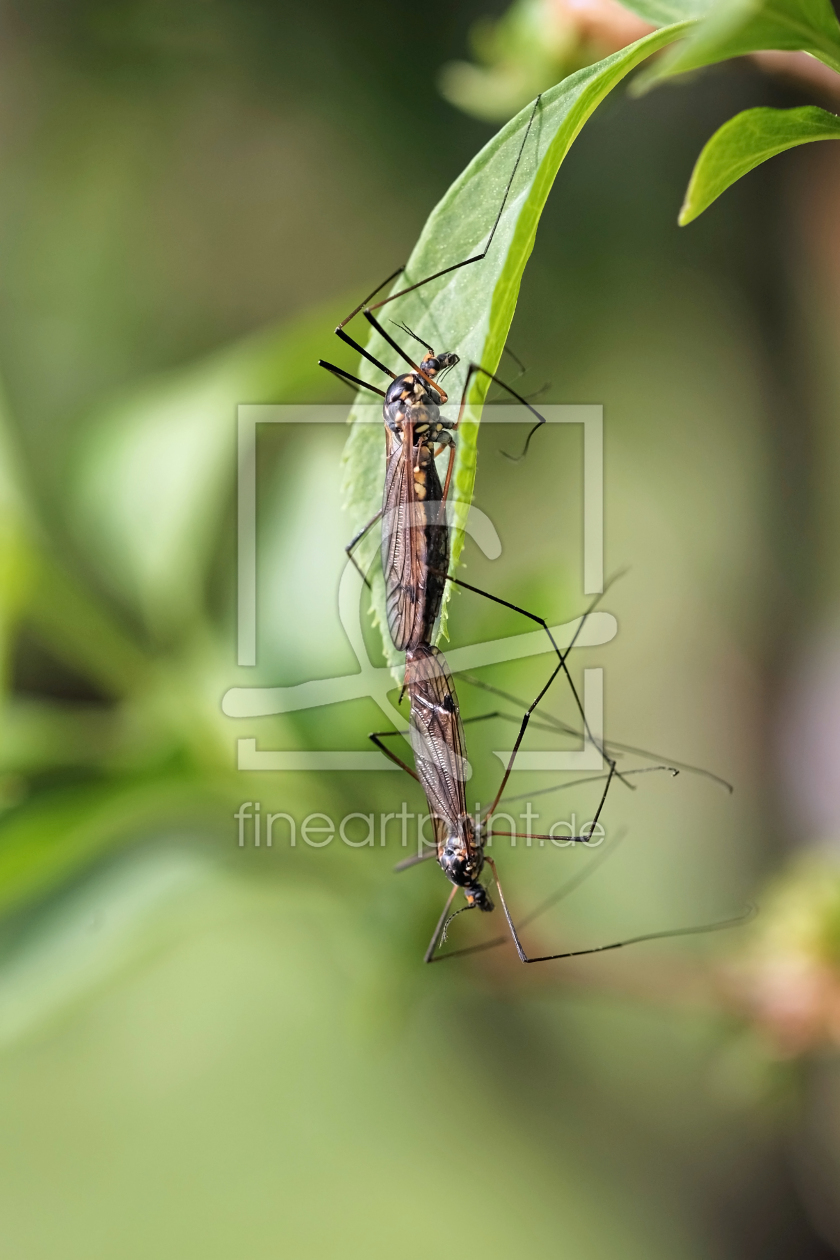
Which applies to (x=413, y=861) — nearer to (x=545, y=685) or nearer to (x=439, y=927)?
(x=439, y=927)

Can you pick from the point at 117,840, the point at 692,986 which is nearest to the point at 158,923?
the point at 117,840

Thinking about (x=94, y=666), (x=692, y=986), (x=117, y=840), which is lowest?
(x=692, y=986)

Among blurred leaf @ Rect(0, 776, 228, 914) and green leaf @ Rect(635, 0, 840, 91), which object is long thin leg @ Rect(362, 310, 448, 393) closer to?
green leaf @ Rect(635, 0, 840, 91)

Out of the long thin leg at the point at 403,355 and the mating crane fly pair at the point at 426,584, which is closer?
the long thin leg at the point at 403,355

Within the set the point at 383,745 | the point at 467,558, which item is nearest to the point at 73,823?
the point at 383,745

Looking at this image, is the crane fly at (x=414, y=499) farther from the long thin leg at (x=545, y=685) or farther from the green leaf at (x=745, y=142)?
the green leaf at (x=745, y=142)

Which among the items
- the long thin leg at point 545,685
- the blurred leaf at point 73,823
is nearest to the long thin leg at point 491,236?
the long thin leg at point 545,685

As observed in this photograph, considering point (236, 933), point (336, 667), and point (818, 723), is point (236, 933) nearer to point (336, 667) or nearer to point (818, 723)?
point (336, 667)

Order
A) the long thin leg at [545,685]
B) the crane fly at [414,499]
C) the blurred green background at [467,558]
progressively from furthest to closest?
1. the blurred green background at [467,558]
2. the long thin leg at [545,685]
3. the crane fly at [414,499]
